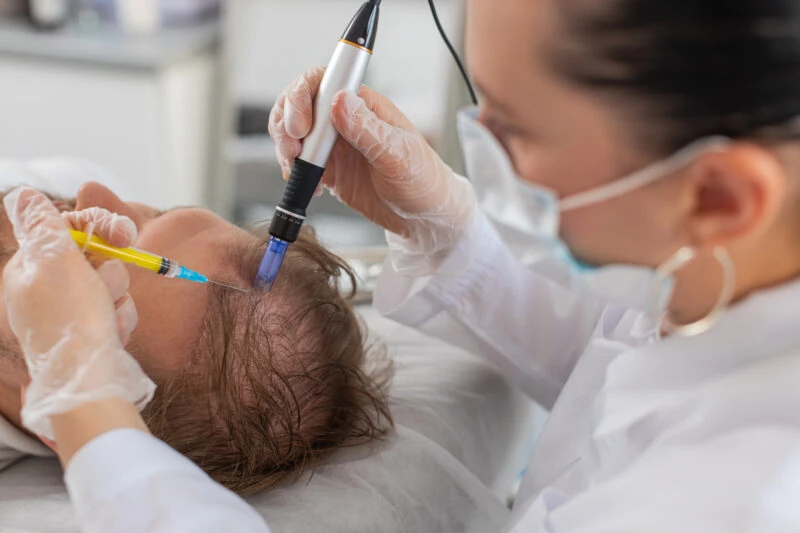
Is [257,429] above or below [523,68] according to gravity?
below

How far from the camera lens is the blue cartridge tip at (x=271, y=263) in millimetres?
1088

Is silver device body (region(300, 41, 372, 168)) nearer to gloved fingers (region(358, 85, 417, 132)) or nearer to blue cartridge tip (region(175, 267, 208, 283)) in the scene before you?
gloved fingers (region(358, 85, 417, 132))

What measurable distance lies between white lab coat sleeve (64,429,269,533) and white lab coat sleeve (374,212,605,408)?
23.2 inches

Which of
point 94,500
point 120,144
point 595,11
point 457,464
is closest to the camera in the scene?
point 595,11

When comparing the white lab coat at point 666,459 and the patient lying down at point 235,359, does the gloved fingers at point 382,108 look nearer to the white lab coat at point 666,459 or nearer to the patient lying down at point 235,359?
the patient lying down at point 235,359

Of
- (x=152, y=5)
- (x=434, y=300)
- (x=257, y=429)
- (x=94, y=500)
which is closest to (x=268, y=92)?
(x=152, y=5)

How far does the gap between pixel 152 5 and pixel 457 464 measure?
8.75ft

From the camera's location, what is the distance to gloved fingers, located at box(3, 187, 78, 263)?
0.84 m

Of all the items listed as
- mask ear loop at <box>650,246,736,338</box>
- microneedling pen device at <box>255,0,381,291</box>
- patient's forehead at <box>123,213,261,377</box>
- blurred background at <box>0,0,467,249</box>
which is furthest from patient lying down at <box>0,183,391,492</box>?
blurred background at <box>0,0,467,249</box>

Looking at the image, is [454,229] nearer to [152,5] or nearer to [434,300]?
[434,300]

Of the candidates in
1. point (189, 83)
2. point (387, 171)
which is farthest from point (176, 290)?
point (189, 83)

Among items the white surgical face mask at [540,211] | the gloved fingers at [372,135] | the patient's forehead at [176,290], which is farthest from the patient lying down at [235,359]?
the white surgical face mask at [540,211]

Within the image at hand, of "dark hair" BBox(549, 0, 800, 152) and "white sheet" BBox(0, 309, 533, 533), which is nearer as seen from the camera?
"dark hair" BBox(549, 0, 800, 152)

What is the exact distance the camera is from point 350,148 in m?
1.22
